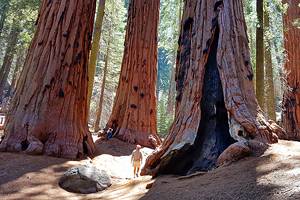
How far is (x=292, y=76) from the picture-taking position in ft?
34.1

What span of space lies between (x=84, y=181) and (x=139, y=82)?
662 centimetres

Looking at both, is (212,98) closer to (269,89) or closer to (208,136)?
(208,136)

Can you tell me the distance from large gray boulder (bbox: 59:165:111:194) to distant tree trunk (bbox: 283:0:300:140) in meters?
6.17

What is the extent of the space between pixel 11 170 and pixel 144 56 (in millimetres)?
7167

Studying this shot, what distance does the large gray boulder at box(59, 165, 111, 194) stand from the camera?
5382 millimetres

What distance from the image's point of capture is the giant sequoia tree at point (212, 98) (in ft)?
14.7

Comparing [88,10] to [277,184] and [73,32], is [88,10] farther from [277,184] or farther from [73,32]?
[277,184]

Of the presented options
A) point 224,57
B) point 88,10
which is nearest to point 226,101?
point 224,57

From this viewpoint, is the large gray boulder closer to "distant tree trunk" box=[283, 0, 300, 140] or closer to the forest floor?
the forest floor

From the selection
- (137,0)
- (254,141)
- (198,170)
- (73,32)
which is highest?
(137,0)

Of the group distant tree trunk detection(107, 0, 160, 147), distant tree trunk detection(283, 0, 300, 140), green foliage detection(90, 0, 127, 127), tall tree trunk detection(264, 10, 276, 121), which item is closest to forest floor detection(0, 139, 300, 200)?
distant tree trunk detection(107, 0, 160, 147)

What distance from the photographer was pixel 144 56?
12.0 m

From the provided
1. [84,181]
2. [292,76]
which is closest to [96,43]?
[292,76]

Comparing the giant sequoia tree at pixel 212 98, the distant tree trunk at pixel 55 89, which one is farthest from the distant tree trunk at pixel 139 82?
the giant sequoia tree at pixel 212 98
